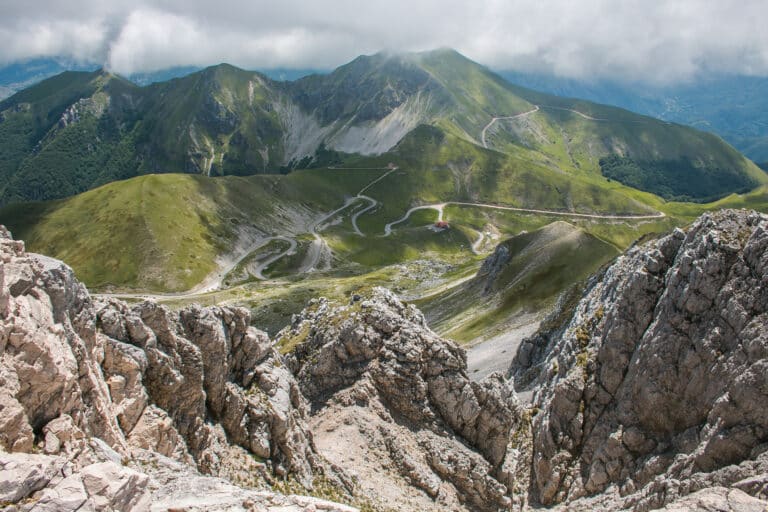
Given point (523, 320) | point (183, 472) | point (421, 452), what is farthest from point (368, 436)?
point (523, 320)

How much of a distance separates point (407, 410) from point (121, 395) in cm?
2625

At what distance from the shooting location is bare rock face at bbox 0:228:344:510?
667 inches

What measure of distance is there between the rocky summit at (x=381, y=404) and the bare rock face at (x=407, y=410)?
0.18 meters

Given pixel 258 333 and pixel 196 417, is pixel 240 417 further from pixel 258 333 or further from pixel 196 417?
pixel 258 333

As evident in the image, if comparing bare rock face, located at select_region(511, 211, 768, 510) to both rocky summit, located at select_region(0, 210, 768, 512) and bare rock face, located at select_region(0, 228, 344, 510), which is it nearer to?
rocky summit, located at select_region(0, 210, 768, 512)

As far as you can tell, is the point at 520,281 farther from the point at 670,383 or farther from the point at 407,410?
the point at 407,410

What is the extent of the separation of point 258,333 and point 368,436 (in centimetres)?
1296

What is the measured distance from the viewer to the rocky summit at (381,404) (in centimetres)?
1994

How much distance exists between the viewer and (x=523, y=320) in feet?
364

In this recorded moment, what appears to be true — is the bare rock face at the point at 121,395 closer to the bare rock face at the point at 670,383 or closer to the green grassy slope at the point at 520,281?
the bare rock face at the point at 670,383

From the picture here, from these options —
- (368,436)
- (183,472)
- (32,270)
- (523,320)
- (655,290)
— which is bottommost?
(523,320)

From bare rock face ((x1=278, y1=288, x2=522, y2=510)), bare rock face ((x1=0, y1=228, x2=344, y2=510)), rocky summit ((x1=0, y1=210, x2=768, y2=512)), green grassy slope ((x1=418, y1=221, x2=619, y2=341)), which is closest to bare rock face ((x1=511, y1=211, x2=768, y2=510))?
rocky summit ((x1=0, y1=210, x2=768, y2=512))

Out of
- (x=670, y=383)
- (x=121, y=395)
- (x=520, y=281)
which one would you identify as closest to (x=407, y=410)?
(x=670, y=383)

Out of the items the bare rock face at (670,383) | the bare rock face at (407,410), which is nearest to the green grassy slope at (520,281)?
the bare rock face at (670,383)
